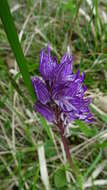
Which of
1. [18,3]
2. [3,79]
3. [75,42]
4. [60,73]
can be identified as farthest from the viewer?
[18,3]

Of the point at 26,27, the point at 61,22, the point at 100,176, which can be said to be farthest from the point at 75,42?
the point at 100,176

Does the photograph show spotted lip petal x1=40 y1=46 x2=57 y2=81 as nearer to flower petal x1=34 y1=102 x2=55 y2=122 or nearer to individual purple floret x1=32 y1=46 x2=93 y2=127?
individual purple floret x1=32 y1=46 x2=93 y2=127

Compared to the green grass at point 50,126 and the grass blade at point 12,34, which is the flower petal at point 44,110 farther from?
the green grass at point 50,126

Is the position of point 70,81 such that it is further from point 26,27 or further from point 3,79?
point 26,27

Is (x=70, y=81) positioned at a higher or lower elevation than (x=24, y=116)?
higher

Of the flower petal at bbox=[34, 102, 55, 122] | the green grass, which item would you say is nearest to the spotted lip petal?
the flower petal at bbox=[34, 102, 55, 122]

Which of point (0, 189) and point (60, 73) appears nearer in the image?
point (60, 73)

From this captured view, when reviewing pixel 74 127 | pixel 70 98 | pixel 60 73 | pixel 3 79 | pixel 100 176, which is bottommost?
pixel 100 176
